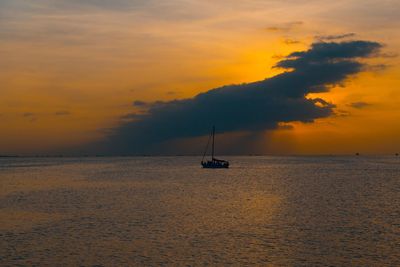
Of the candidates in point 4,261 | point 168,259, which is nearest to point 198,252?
point 168,259

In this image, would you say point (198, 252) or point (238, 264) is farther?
point (198, 252)

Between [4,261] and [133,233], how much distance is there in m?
14.0

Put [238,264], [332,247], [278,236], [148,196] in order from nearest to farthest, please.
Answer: [238,264] < [332,247] < [278,236] < [148,196]

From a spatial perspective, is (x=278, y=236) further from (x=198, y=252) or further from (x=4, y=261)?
(x=4, y=261)

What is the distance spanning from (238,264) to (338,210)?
34822 mm

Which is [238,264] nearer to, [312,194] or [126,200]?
[126,200]

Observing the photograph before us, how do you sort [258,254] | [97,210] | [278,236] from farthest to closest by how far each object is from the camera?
[97,210] → [278,236] → [258,254]

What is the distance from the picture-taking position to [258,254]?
124ft

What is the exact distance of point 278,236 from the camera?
45438mm

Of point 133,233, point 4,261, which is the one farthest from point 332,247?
point 4,261

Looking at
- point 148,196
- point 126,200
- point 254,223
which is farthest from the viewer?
point 148,196

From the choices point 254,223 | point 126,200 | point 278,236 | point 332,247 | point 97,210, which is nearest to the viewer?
point 332,247

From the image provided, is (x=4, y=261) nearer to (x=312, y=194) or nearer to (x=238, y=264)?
(x=238, y=264)

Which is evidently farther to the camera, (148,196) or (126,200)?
(148,196)
